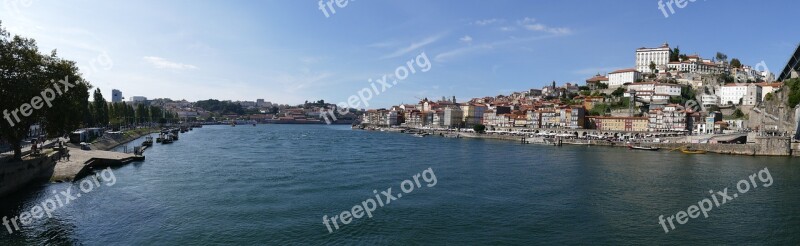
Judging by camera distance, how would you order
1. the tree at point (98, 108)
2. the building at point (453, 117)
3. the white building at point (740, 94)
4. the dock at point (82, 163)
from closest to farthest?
the dock at point (82, 163) < the tree at point (98, 108) < the white building at point (740, 94) < the building at point (453, 117)

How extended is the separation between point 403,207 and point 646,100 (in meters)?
65.4

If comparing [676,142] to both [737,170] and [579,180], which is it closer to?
[737,170]

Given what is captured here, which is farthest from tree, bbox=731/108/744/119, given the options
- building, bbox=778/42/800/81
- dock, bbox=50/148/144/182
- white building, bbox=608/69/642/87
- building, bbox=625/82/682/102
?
dock, bbox=50/148/144/182

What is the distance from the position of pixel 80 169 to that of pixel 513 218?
55.9 ft

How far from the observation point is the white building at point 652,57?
8331 centimetres

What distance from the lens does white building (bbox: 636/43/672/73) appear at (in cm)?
8331

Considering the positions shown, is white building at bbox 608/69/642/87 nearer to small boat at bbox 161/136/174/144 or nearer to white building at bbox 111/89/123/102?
small boat at bbox 161/136/174/144

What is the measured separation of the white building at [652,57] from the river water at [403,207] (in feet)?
220

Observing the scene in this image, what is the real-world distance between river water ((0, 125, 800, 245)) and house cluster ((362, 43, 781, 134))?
3473 cm

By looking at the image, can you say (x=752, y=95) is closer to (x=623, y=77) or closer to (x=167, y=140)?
(x=623, y=77)

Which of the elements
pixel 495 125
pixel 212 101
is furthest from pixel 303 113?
pixel 495 125

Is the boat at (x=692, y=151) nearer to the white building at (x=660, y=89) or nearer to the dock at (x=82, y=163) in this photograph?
the white building at (x=660, y=89)

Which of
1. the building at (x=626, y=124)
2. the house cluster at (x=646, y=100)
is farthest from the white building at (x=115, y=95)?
the building at (x=626, y=124)

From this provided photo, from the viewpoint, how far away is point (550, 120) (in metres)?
66.4
